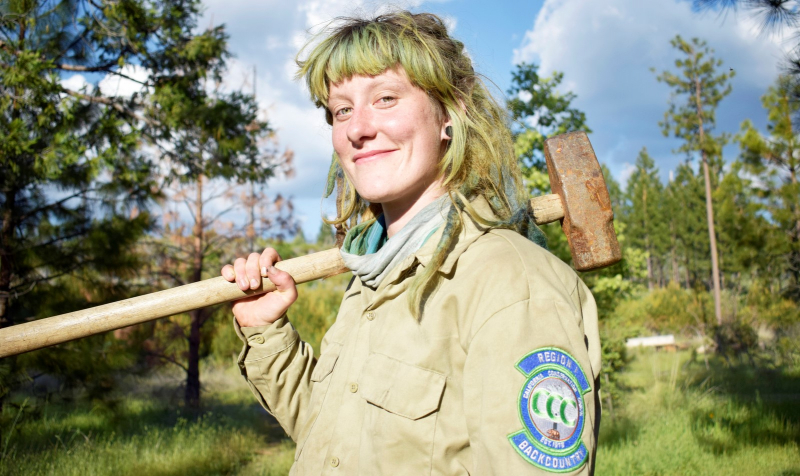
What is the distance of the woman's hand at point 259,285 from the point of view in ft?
5.97

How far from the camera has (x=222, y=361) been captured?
1363 cm

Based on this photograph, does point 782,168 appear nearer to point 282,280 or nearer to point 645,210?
point 282,280

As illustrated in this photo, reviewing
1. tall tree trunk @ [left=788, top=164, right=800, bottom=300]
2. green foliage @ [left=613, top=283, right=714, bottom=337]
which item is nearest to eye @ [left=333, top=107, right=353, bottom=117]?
tall tree trunk @ [left=788, top=164, right=800, bottom=300]

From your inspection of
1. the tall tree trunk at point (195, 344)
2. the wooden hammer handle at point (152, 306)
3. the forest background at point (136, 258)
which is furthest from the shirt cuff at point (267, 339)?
the tall tree trunk at point (195, 344)

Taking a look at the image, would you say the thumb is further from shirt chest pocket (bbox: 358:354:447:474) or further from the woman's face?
shirt chest pocket (bbox: 358:354:447:474)

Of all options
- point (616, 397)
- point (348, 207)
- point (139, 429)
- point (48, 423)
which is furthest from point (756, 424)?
point (48, 423)

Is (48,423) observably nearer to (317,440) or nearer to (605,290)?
(605,290)

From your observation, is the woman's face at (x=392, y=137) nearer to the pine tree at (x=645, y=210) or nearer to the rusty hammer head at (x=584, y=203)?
the rusty hammer head at (x=584, y=203)

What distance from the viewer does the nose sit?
1467 millimetres

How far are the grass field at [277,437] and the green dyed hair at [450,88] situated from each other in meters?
4.25

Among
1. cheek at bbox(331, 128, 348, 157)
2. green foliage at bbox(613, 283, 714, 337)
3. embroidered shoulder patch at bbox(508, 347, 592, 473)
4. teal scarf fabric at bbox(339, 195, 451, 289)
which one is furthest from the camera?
green foliage at bbox(613, 283, 714, 337)

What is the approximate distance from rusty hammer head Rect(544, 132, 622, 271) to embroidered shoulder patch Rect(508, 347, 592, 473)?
2.57 feet

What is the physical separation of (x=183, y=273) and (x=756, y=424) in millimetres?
8225

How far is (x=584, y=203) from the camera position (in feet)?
5.93
